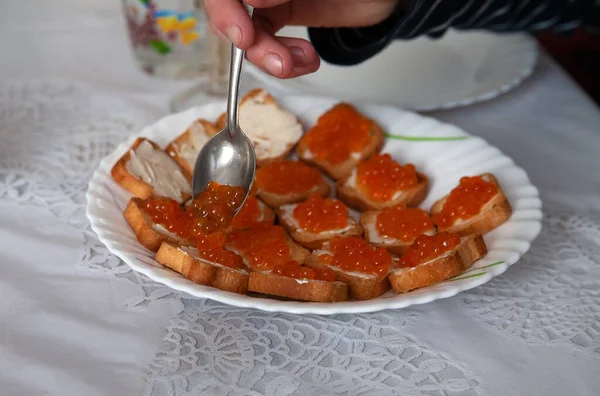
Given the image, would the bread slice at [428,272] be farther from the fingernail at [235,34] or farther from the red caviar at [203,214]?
the fingernail at [235,34]

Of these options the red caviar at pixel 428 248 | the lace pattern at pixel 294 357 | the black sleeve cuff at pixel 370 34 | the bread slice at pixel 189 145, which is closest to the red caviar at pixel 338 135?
the black sleeve cuff at pixel 370 34

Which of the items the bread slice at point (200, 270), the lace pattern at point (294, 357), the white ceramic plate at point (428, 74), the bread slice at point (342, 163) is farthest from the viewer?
the white ceramic plate at point (428, 74)

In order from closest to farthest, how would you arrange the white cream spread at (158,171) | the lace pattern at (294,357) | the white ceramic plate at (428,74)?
the lace pattern at (294,357), the white cream spread at (158,171), the white ceramic plate at (428,74)

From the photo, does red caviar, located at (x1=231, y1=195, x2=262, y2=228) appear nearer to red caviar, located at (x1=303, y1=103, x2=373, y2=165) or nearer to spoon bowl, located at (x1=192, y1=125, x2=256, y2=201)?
spoon bowl, located at (x1=192, y1=125, x2=256, y2=201)

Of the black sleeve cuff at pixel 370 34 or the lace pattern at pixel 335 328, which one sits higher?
the black sleeve cuff at pixel 370 34

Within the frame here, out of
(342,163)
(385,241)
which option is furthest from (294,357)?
(342,163)

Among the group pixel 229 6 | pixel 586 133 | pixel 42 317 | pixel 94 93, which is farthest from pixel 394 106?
pixel 42 317
